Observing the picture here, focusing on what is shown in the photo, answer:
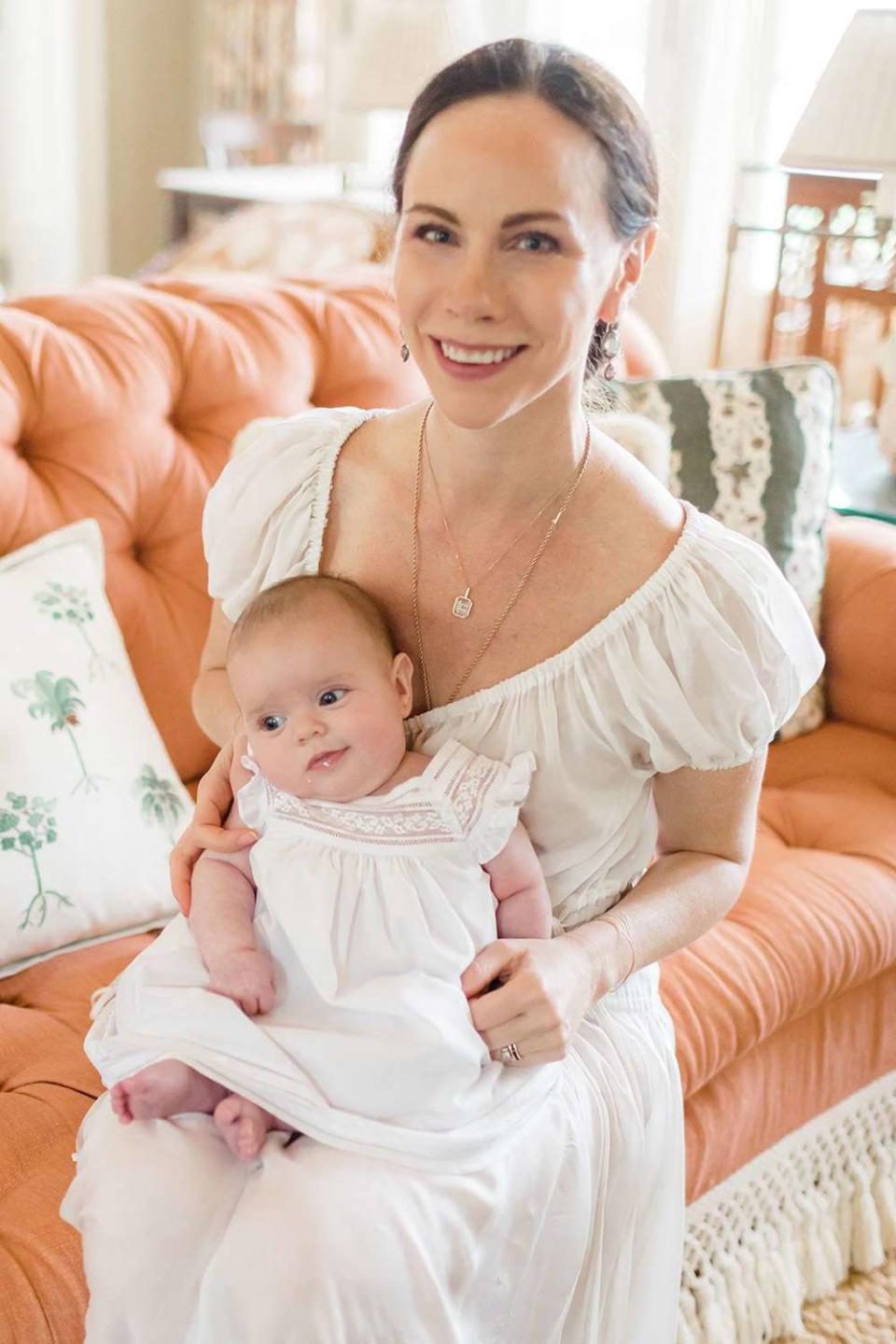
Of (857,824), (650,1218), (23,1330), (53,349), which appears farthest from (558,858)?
(53,349)

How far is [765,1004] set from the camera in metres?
1.61

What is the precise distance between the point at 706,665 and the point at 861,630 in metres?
1.07

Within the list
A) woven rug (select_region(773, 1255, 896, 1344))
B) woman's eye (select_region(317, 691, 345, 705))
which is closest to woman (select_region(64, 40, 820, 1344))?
woman's eye (select_region(317, 691, 345, 705))

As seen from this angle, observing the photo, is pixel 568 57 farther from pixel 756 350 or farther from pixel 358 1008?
pixel 756 350

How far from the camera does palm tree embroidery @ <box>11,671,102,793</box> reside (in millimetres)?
1549

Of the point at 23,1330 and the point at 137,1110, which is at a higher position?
the point at 137,1110

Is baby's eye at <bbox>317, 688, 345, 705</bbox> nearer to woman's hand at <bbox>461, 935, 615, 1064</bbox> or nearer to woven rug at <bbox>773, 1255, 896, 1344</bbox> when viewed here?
woman's hand at <bbox>461, 935, 615, 1064</bbox>

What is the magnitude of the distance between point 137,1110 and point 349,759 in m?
0.31

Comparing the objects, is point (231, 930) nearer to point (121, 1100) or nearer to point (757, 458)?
Result: point (121, 1100)

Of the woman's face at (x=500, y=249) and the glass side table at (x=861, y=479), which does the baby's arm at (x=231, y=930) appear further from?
the glass side table at (x=861, y=479)

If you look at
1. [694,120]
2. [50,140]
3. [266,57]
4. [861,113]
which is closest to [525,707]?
[861,113]

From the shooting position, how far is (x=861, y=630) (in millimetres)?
2162

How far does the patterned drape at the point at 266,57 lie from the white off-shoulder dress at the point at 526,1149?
403cm

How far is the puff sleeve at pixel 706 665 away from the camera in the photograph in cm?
118
